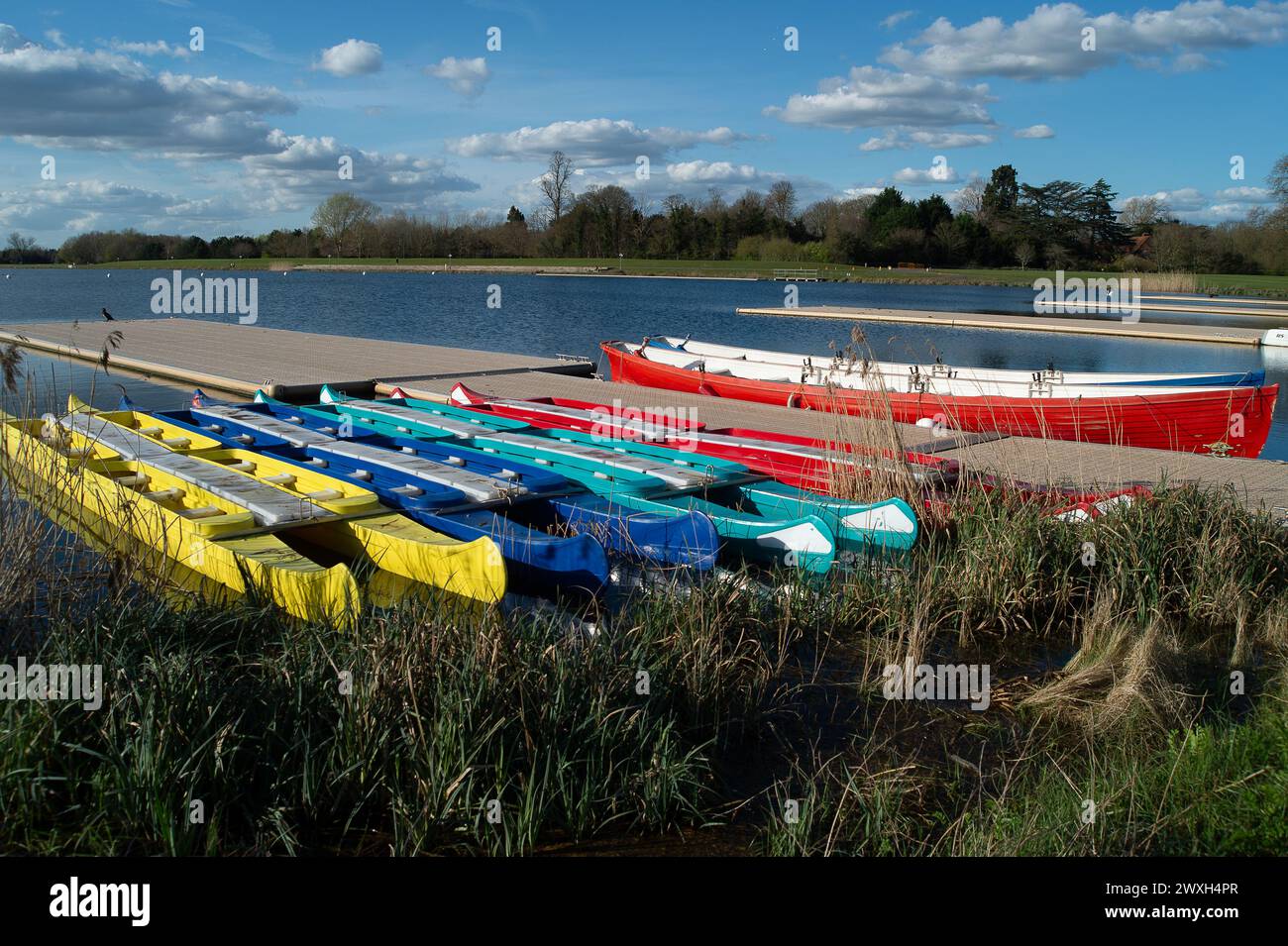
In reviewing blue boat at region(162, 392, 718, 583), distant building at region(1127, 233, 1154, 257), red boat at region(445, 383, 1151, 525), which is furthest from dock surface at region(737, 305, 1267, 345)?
distant building at region(1127, 233, 1154, 257)

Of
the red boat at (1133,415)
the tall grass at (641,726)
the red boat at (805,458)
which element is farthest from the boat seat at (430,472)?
the red boat at (1133,415)

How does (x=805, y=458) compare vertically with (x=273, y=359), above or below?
below

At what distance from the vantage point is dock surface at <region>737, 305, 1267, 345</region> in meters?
27.6

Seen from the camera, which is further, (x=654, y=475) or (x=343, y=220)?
(x=343, y=220)

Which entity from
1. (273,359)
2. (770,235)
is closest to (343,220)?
(770,235)

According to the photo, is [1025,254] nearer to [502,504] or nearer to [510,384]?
[510,384]

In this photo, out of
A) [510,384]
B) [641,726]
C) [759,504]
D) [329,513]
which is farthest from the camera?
[510,384]

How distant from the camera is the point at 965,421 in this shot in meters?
12.3

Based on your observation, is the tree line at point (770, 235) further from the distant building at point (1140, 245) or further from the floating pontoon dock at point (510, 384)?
the floating pontoon dock at point (510, 384)

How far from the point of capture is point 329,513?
7020 millimetres

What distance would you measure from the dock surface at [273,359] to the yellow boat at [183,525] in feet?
21.8

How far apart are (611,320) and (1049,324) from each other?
14023 millimetres

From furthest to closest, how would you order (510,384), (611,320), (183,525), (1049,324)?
(611,320) → (1049,324) → (510,384) → (183,525)

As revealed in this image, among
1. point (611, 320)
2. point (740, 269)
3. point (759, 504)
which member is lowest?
point (759, 504)
